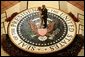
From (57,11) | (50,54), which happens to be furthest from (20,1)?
(50,54)

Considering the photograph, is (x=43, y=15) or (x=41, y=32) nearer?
(x=43, y=15)

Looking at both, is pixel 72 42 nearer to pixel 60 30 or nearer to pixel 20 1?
pixel 60 30

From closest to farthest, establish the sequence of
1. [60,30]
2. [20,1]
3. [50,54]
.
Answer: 1. [50,54]
2. [60,30]
3. [20,1]

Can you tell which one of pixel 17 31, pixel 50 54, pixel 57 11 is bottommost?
pixel 50 54

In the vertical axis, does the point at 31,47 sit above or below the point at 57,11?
below

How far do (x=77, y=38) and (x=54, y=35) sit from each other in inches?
13.0

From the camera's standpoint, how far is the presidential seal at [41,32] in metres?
4.25

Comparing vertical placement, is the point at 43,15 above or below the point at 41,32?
above

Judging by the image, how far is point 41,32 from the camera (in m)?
4.45

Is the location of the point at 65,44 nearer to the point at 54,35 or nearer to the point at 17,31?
the point at 54,35

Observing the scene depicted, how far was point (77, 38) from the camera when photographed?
442cm

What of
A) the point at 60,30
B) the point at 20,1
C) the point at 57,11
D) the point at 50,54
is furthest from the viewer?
the point at 20,1

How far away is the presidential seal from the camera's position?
14.0 ft

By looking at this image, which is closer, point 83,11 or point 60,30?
point 60,30
